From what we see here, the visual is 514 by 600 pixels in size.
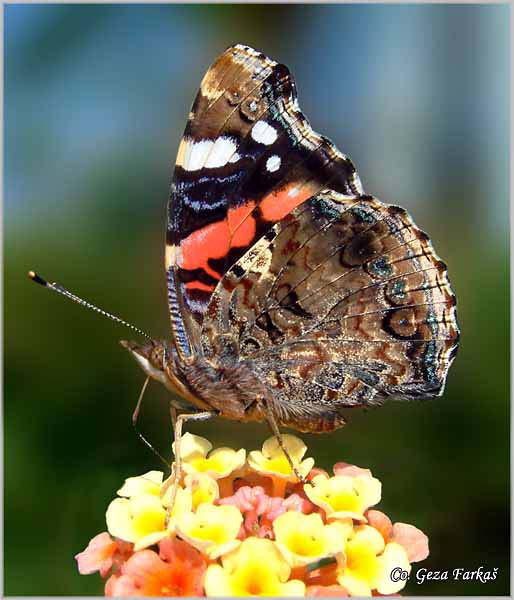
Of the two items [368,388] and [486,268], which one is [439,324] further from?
[486,268]

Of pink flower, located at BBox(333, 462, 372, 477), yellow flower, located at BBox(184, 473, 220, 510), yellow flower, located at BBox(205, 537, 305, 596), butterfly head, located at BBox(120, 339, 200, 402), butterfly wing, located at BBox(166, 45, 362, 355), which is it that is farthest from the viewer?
butterfly wing, located at BBox(166, 45, 362, 355)

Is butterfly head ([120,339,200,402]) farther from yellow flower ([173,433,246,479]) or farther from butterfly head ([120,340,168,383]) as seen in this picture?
yellow flower ([173,433,246,479])

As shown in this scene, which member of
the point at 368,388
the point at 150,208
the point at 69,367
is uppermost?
the point at 150,208

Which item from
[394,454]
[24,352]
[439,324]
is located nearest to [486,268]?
[394,454]

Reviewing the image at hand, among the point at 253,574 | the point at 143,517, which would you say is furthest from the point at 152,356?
the point at 253,574

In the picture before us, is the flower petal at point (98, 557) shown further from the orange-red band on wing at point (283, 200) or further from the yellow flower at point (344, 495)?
the orange-red band on wing at point (283, 200)

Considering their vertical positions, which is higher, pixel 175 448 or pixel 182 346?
pixel 182 346

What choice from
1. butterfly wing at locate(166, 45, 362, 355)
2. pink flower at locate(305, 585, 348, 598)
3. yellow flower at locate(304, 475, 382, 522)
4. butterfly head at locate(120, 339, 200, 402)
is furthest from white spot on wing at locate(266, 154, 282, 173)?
pink flower at locate(305, 585, 348, 598)
